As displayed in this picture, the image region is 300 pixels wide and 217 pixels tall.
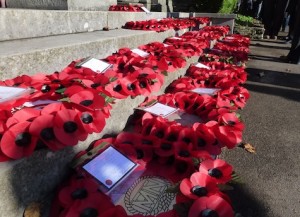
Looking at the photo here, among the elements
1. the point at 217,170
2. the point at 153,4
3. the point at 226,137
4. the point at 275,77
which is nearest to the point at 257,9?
the point at 153,4

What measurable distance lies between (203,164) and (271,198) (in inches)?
32.9

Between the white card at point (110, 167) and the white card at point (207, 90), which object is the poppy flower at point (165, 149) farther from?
the white card at point (207, 90)

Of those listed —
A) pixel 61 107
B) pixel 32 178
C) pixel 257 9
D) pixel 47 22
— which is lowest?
pixel 257 9

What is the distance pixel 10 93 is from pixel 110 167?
802 mm

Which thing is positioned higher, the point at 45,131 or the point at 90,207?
the point at 45,131

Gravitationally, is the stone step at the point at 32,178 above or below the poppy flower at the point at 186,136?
above

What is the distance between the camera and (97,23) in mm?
4859

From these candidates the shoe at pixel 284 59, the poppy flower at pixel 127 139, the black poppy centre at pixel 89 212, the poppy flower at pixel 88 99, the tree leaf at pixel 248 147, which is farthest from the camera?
the shoe at pixel 284 59

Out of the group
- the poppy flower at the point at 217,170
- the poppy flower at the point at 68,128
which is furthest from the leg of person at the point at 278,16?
the poppy flower at the point at 68,128

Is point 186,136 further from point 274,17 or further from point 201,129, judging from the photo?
point 274,17

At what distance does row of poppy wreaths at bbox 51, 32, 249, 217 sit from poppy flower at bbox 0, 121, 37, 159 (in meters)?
0.33

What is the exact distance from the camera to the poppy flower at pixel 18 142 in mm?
1567

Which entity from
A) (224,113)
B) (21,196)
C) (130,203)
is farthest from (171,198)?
(224,113)

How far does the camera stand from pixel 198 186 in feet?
5.80
